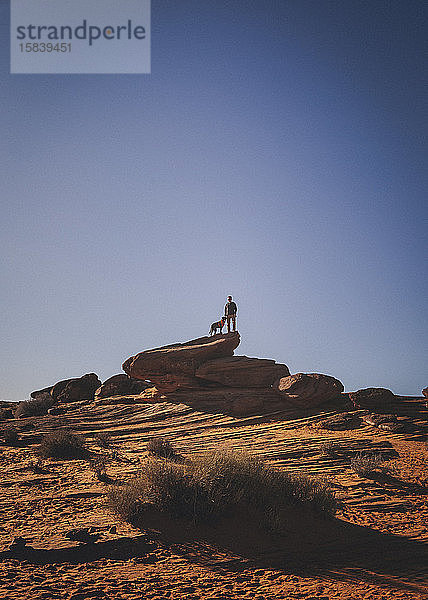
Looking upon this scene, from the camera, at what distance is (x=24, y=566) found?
21.1ft

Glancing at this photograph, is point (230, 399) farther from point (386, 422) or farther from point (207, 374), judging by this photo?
point (386, 422)

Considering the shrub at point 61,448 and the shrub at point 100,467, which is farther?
the shrub at point 61,448

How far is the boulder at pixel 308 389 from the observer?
20.0m

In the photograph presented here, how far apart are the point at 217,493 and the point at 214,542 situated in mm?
1058

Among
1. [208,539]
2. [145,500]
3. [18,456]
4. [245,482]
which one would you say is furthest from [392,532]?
[18,456]

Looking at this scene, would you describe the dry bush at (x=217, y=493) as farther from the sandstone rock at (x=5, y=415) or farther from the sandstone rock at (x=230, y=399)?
the sandstone rock at (x=5, y=415)

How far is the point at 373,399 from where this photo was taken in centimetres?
1997

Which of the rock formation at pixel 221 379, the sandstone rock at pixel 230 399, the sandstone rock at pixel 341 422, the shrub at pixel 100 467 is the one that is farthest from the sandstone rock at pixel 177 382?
the shrub at pixel 100 467

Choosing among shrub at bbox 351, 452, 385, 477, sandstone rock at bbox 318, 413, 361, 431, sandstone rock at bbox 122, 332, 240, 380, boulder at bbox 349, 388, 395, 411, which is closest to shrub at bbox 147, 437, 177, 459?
shrub at bbox 351, 452, 385, 477

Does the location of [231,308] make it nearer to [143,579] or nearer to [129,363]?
[129,363]

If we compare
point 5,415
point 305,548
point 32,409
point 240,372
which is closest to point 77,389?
point 32,409

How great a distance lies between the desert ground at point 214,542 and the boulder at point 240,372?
24.5 ft

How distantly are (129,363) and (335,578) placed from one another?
18773 mm

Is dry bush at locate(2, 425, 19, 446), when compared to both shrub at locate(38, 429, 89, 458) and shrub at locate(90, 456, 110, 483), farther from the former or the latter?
shrub at locate(90, 456, 110, 483)
